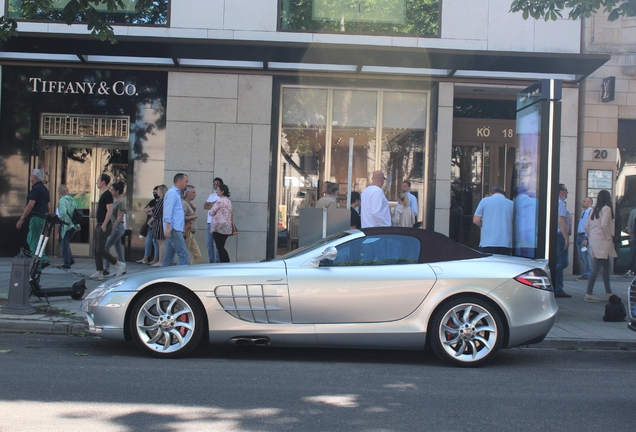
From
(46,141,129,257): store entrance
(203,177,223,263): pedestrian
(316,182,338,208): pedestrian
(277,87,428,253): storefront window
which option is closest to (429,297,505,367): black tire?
(316,182,338,208): pedestrian

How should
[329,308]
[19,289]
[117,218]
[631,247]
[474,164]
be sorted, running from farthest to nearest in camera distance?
[474,164] < [631,247] < [117,218] < [19,289] < [329,308]

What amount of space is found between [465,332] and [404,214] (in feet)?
22.8

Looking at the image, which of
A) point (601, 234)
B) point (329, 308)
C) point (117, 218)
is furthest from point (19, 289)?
point (601, 234)

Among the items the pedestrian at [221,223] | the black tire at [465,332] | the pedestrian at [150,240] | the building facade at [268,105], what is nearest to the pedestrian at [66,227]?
the pedestrian at [150,240]

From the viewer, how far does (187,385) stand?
519 cm

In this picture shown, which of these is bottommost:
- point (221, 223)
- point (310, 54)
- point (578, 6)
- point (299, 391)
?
point (299, 391)

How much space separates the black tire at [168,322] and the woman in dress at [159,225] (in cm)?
589

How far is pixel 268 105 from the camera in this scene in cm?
1366

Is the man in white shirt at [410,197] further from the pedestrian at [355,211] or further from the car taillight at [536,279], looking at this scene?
the car taillight at [536,279]

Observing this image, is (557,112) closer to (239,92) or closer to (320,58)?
(320,58)

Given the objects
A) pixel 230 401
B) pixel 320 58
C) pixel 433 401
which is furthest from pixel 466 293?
pixel 320 58

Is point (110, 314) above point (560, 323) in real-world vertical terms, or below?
above

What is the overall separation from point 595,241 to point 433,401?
6.29m

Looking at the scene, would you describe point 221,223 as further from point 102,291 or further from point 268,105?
point 102,291
